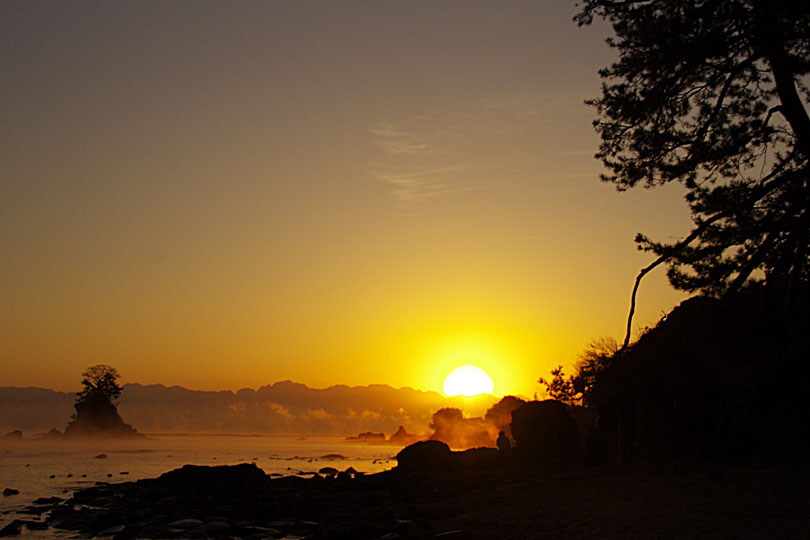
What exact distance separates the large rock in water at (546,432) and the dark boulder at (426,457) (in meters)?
4.80

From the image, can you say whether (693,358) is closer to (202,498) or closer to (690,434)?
(690,434)

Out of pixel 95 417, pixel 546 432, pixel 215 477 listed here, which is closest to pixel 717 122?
pixel 546 432

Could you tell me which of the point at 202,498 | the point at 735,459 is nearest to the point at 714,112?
the point at 735,459

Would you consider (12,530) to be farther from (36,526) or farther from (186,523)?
(186,523)

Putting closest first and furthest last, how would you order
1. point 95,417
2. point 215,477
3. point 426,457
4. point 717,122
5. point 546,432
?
point 717,122 → point 546,432 → point 215,477 → point 426,457 → point 95,417

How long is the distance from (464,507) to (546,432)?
14.7 meters

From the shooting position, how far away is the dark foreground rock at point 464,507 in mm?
16203

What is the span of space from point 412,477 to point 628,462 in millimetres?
13075

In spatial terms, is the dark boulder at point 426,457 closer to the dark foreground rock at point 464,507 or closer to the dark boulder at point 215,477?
the dark foreground rock at point 464,507

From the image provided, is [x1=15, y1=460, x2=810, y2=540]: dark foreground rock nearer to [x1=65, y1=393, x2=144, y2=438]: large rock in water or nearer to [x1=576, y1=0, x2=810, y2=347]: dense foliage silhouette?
[x1=576, y1=0, x2=810, y2=347]: dense foliage silhouette

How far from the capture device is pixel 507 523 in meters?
19.5

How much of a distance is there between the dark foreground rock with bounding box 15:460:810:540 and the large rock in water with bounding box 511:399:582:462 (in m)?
4.04

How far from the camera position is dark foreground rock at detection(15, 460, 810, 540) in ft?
53.2

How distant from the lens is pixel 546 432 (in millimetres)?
37938
